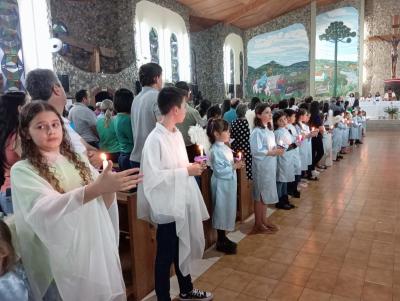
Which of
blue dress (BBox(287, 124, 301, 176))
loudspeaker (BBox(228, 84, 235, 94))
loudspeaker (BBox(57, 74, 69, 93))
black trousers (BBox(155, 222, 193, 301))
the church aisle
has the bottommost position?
the church aisle

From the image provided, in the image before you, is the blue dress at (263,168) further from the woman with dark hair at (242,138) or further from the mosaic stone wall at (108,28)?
the mosaic stone wall at (108,28)

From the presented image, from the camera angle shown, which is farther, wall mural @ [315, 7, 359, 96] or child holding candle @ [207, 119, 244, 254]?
wall mural @ [315, 7, 359, 96]

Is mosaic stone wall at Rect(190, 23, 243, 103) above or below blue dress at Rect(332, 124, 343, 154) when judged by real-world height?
above

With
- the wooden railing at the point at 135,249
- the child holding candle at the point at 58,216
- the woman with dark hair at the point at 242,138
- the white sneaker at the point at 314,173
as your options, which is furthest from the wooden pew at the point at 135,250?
the white sneaker at the point at 314,173

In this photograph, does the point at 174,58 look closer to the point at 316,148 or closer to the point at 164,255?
the point at 316,148

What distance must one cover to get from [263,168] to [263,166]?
0.02m

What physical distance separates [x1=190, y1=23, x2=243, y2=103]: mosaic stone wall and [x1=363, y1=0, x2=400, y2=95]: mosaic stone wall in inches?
291

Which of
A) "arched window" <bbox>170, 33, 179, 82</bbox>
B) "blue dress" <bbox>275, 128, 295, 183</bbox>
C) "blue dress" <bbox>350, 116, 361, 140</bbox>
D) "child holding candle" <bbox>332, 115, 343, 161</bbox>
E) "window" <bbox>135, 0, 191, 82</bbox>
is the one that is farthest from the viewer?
"arched window" <bbox>170, 33, 179, 82</bbox>

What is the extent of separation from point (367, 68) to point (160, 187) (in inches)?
688

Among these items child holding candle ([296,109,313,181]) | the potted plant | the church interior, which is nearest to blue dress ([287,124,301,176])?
the church interior

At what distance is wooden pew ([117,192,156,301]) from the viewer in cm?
252

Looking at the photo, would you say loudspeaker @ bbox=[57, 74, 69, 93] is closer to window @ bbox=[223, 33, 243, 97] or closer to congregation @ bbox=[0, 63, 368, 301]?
congregation @ bbox=[0, 63, 368, 301]

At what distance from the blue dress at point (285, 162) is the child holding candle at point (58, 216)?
10.1 ft

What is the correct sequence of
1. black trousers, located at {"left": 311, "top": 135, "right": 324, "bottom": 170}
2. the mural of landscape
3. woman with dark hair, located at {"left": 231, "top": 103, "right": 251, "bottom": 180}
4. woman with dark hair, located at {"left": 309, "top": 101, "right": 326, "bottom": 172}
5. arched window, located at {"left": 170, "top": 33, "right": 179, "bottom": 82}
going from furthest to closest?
the mural of landscape < arched window, located at {"left": 170, "top": 33, "right": 179, "bottom": 82} < black trousers, located at {"left": 311, "top": 135, "right": 324, "bottom": 170} < woman with dark hair, located at {"left": 309, "top": 101, "right": 326, "bottom": 172} < woman with dark hair, located at {"left": 231, "top": 103, "right": 251, "bottom": 180}
